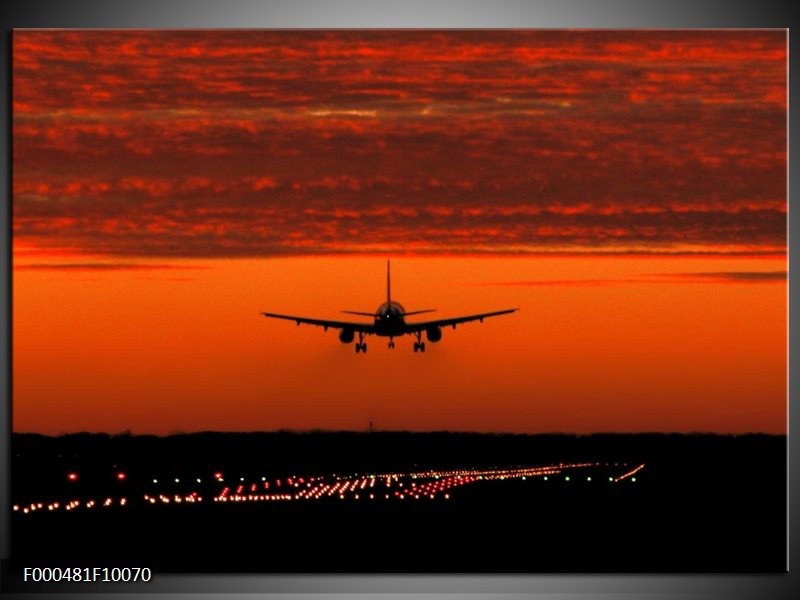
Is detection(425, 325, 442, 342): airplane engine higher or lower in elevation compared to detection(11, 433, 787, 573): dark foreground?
higher

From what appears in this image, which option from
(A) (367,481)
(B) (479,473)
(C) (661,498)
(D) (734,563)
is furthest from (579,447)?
(D) (734,563)

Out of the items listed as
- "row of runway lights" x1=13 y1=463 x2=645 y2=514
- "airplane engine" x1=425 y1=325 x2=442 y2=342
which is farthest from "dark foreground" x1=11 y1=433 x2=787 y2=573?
"airplane engine" x1=425 y1=325 x2=442 y2=342

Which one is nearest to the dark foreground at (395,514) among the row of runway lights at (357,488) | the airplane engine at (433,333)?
the row of runway lights at (357,488)

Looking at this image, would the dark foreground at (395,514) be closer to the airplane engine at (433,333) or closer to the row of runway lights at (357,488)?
the row of runway lights at (357,488)

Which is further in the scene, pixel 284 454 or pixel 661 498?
pixel 284 454

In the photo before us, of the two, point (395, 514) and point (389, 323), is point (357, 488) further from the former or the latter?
point (389, 323)

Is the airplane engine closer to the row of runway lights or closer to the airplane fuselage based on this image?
the airplane fuselage

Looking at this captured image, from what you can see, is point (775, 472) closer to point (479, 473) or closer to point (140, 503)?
point (479, 473)

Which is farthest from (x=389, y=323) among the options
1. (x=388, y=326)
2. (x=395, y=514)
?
(x=395, y=514)
